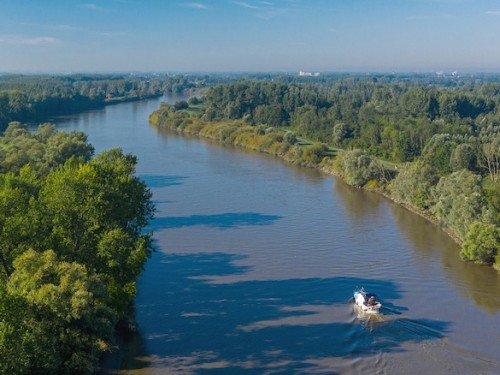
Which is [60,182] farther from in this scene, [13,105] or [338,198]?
[13,105]

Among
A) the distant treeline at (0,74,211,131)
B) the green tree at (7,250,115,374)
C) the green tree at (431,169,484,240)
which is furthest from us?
the distant treeline at (0,74,211,131)

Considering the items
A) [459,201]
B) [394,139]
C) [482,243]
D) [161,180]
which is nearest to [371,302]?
[482,243]

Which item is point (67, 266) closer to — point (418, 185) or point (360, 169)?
point (418, 185)

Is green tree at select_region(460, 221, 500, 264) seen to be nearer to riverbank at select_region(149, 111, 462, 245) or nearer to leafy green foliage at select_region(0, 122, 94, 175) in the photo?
riverbank at select_region(149, 111, 462, 245)

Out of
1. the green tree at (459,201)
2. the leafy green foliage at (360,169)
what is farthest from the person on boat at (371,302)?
the leafy green foliage at (360,169)

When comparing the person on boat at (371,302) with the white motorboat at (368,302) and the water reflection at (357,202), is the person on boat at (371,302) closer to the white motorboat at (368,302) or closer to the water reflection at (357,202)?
the white motorboat at (368,302)

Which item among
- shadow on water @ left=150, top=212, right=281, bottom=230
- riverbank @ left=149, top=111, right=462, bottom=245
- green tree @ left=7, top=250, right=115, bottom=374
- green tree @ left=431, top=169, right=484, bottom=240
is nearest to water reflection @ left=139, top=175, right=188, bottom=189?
shadow on water @ left=150, top=212, right=281, bottom=230

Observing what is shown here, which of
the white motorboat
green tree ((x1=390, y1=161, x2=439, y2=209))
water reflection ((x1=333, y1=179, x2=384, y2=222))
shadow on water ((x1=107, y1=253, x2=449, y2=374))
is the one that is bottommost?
shadow on water ((x1=107, y1=253, x2=449, y2=374))
